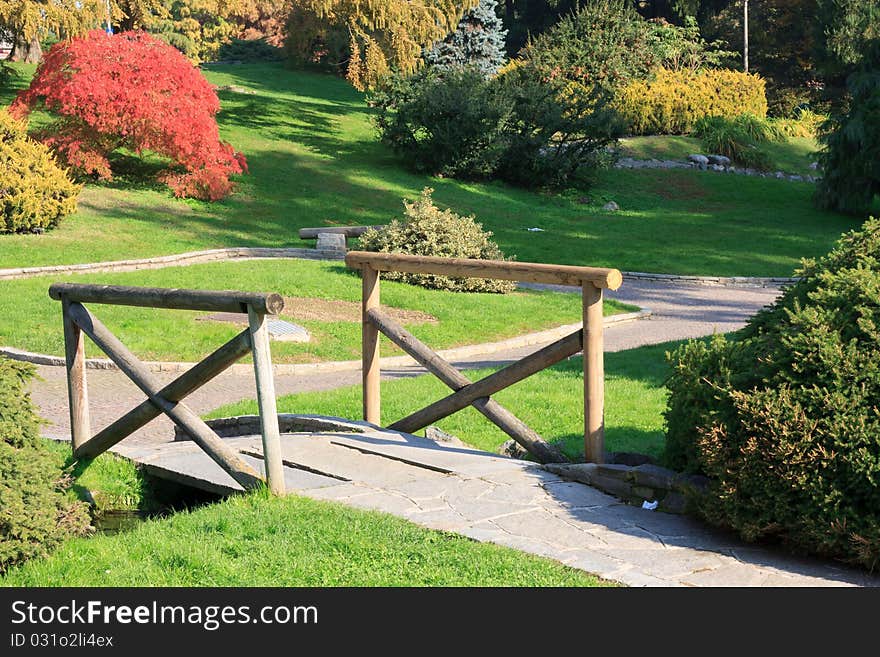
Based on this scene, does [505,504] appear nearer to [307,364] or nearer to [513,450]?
[513,450]

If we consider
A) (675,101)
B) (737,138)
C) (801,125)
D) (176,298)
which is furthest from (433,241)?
(801,125)

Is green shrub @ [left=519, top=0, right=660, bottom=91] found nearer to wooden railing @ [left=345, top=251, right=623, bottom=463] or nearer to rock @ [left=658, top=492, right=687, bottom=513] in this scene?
wooden railing @ [left=345, top=251, right=623, bottom=463]

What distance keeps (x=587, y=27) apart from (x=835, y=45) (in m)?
10.3

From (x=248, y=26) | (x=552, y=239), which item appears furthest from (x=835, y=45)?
(x=248, y=26)

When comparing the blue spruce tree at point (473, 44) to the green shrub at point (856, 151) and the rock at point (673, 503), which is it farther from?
the rock at point (673, 503)

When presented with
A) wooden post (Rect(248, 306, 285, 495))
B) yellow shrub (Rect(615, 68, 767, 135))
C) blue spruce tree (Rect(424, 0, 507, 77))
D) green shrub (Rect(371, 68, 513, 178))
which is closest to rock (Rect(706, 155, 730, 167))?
yellow shrub (Rect(615, 68, 767, 135))

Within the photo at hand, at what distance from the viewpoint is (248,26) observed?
61.0 metres

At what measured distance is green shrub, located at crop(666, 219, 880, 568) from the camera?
5.02m

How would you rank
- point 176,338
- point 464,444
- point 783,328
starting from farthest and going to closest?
point 176,338 < point 464,444 < point 783,328

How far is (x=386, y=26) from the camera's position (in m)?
29.8

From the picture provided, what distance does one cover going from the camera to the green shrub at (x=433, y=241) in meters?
17.9

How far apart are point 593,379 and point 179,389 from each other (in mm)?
2553
